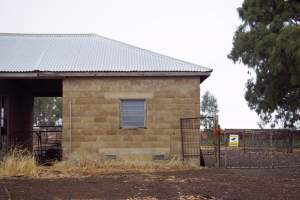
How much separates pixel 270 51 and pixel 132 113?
12140 millimetres

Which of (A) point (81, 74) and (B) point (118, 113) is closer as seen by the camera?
(A) point (81, 74)

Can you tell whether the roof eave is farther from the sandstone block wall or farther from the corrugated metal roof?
the sandstone block wall

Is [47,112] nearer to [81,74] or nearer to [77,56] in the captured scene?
[77,56]

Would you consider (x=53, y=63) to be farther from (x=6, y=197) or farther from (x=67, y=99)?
(x=6, y=197)

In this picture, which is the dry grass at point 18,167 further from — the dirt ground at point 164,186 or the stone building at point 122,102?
the stone building at point 122,102

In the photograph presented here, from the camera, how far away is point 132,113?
18.7 metres

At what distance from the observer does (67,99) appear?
18453 millimetres

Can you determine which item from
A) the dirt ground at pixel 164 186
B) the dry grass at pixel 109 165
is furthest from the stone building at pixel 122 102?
the dirt ground at pixel 164 186

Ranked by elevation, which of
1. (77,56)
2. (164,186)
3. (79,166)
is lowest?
(164,186)

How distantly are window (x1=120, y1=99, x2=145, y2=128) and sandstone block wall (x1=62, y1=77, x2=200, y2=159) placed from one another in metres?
0.20

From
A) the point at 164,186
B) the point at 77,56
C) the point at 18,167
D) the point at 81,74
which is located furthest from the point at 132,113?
the point at 164,186

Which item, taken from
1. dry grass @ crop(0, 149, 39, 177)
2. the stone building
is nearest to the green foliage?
the stone building

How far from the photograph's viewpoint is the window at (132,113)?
18.6 m

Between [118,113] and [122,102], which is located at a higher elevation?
[122,102]
